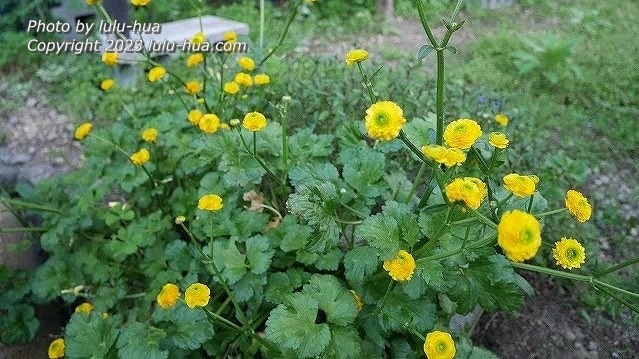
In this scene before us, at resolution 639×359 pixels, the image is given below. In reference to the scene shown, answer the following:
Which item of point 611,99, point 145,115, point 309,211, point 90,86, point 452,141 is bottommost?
point 90,86

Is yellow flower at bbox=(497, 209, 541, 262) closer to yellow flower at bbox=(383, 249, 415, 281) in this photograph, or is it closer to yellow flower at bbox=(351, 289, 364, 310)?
yellow flower at bbox=(383, 249, 415, 281)

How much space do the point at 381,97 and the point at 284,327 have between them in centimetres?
154

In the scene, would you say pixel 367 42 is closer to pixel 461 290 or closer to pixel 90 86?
pixel 90 86

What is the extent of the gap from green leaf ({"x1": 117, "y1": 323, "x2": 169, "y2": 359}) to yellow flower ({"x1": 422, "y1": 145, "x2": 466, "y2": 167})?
99cm

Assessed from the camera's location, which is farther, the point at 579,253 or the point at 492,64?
the point at 492,64

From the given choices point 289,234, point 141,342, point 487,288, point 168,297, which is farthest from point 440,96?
point 141,342

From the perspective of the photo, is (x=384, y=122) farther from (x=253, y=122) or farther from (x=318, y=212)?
(x=253, y=122)

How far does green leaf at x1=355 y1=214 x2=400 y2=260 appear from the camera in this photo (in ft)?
4.49

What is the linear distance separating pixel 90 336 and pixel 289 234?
2.33ft

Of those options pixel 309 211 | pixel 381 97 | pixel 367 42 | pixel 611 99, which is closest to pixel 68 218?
pixel 309 211

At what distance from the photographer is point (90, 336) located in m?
1.70

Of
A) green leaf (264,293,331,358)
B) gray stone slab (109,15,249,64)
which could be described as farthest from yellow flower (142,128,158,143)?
gray stone slab (109,15,249,64)

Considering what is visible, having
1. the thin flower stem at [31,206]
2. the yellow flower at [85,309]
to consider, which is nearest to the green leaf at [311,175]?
the yellow flower at [85,309]

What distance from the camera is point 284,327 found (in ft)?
4.65
